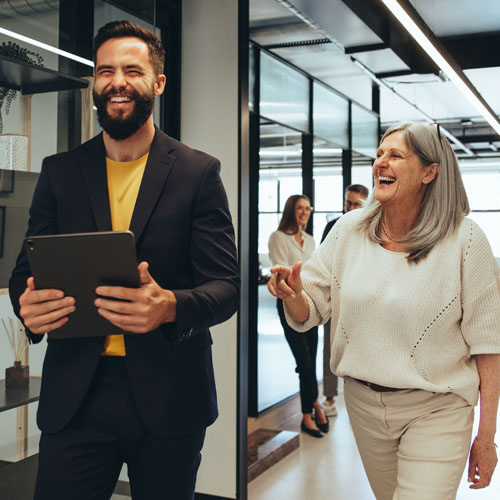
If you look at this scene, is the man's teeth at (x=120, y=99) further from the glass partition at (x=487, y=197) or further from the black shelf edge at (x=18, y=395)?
the glass partition at (x=487, y=197)

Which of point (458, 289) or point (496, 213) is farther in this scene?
point (496, 213)

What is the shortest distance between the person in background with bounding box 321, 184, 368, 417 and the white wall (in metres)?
1.31

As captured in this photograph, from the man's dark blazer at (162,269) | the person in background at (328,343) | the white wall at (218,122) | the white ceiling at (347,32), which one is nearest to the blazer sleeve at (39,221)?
the man's dark blazer at (162,269)

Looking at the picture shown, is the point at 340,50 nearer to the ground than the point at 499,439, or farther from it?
farther from it

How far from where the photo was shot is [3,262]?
2.06 meters

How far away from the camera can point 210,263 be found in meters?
1.55

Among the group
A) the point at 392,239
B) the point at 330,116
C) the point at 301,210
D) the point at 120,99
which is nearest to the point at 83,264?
the point at 120,99

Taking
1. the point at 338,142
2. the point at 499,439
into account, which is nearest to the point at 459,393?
the point at 499,439

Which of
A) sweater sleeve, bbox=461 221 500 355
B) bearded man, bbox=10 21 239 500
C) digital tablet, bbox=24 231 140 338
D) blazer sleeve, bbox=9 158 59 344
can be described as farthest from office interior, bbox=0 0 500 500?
sweater sleeve, bbox=461 221 500 355

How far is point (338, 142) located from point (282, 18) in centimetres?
194

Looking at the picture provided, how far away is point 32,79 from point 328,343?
3198 mm

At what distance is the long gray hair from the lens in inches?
73.3

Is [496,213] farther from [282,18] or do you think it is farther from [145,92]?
[145,92]

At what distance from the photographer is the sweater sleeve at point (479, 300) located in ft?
5.90
